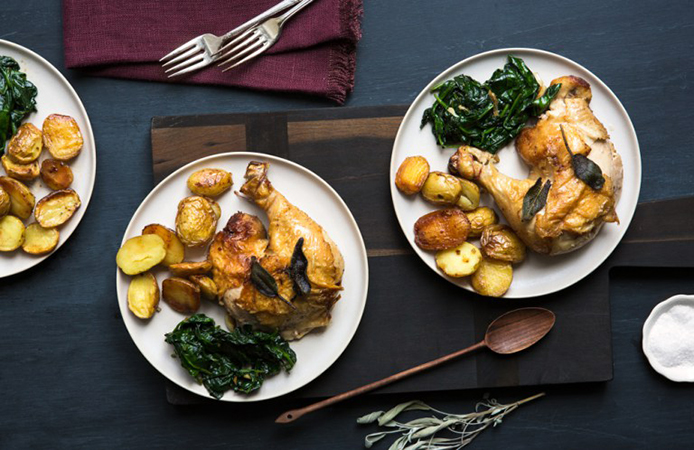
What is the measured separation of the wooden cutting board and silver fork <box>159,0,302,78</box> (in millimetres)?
281

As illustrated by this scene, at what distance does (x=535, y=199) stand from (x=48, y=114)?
239 centimetres

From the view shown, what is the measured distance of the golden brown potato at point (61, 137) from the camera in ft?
10.4

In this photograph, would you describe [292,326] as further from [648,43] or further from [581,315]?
[648,43]

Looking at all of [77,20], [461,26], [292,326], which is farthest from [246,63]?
[292,326]

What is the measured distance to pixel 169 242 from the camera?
306 centimetres

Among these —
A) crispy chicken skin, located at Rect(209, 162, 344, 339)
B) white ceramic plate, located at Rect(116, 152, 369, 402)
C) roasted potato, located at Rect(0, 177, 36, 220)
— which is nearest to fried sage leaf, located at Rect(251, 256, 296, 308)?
crispy chicken skin, located at Rect(209, 162, 344, 339)

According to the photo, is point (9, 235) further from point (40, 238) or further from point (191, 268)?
point (191, 268)

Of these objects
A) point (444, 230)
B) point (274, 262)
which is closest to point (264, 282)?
point (274, 262)

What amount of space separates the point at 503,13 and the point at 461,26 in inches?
9.0

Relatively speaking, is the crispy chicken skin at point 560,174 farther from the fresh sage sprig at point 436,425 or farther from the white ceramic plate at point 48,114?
the white ceramic plate at point 48,114

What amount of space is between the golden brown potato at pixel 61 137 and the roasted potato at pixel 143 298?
723mm

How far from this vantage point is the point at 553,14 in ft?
11.2

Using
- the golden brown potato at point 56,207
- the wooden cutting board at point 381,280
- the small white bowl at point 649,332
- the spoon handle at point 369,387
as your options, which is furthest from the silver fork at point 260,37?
the small white bowl at point 649,332

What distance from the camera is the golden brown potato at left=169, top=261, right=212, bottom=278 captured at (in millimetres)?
3006
